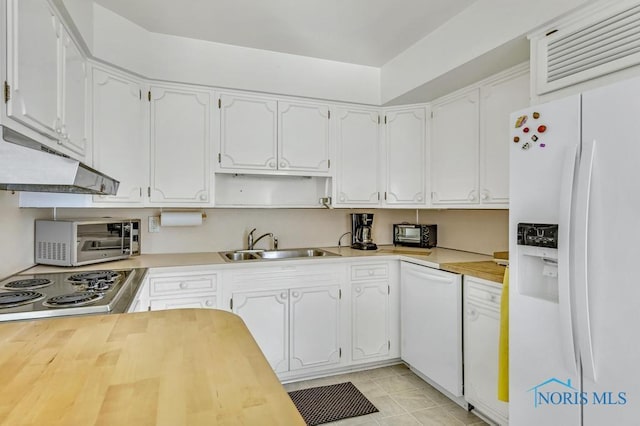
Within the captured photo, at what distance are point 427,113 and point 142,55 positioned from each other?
224 cm

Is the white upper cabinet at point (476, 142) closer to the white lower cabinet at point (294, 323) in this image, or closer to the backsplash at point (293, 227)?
the backsplash at point (293, 227)

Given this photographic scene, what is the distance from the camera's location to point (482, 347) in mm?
2088

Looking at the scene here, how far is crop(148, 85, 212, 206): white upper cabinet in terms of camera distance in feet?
8.37

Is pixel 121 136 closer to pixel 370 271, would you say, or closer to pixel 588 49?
pixel 370 271

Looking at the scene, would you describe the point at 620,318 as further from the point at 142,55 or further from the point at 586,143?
the point at 142,55

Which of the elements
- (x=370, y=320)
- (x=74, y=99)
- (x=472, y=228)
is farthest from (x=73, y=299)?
(x=472, y=228)

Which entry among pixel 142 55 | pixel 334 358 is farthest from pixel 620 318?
pixel 142 55

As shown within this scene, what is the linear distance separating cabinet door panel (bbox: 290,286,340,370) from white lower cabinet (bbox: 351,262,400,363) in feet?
0.52

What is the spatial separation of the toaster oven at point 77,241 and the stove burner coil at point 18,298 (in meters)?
0.62

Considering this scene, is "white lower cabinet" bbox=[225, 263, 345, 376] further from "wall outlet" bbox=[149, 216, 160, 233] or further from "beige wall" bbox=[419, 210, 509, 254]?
"beige wall" bbox=[419, 210, 509, 254]

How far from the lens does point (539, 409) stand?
144cm

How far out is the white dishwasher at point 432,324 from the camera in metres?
2.28

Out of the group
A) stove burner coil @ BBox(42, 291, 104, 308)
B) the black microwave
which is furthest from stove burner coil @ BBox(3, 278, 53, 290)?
the black microwave

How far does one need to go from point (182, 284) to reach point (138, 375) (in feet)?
5.27
